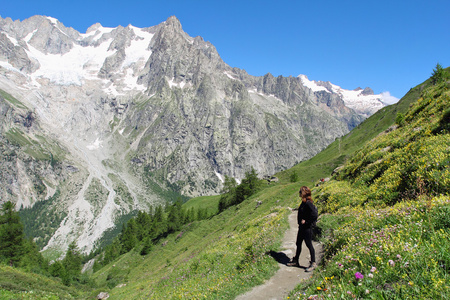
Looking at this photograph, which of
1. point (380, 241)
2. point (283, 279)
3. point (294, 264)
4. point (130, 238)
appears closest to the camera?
point (380, 241)

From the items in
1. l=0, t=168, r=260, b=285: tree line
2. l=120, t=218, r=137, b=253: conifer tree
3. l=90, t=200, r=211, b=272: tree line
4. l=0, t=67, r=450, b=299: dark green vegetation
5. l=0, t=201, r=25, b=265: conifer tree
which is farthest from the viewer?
l=120, t=218, r=137, b=253: conifer tree

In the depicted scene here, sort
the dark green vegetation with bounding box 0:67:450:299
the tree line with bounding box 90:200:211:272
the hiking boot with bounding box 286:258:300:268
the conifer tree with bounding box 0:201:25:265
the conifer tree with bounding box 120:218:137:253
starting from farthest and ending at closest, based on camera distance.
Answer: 1. the conifer tree with bounding box 120:218:137:253
2. the tree line with bounding box 90:200:211:272
3. the conifer tree with bounding box 0:201:25:265
4. the hiking boot with bounding box 286:258:300:268
5. the dark green vegetation with bounding box 0:67:450:299

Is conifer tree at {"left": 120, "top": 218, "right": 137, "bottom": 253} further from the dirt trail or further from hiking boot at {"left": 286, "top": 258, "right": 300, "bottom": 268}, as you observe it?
hiking boot at {"left": 286, "top": 258, "right": 300, "bottom": 268}

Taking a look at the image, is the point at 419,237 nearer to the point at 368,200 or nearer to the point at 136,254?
the point at 368,200

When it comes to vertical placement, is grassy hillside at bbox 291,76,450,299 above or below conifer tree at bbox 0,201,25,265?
below

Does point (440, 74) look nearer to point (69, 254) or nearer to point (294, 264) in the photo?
point (294, 264)

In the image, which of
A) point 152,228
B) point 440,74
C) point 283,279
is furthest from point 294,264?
point 152,228

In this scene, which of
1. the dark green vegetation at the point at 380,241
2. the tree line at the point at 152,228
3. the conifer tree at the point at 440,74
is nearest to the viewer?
the dark green vegetation at the point at 380,241

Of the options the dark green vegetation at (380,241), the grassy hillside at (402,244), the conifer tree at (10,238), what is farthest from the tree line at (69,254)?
the grassy hillside at (402,244)

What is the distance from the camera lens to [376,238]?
6.38 metres

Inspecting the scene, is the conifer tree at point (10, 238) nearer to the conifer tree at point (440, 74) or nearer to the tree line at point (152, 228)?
the tree line at point (152, 228)

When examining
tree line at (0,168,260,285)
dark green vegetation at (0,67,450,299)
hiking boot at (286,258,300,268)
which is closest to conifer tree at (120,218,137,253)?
tree line at (0,168,260,285)

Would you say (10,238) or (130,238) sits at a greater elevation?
(10,238)

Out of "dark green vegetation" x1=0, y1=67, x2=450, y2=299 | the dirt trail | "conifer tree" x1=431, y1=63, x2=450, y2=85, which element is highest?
"conifer tree" x1=431, y1=63, x2=450, y2=85
